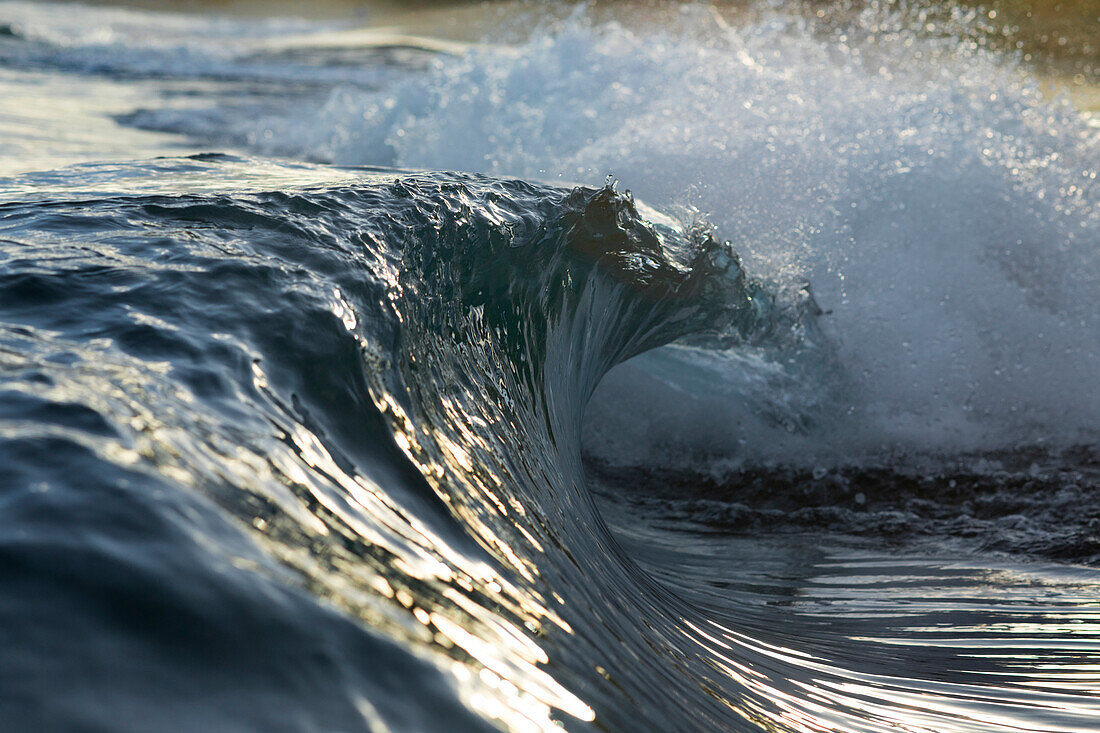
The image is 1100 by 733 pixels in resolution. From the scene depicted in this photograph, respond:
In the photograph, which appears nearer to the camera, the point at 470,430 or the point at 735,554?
the point at 470,430

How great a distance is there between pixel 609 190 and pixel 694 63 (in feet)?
10.6

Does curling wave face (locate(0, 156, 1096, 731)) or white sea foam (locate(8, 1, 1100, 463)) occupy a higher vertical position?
white sea foam (locate(8, 1, 1100, 463))

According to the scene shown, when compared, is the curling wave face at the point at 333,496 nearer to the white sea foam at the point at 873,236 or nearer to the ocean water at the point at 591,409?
the ocean water at the point at 591,409

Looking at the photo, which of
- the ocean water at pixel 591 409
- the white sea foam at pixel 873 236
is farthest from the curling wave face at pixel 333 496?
the white sea foam at pixel 873 236

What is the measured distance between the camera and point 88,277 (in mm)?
1354

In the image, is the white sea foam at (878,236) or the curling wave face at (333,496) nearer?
the curling wave face at (333,496)

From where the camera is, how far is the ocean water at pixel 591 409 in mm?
766

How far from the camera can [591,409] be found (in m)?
3.44

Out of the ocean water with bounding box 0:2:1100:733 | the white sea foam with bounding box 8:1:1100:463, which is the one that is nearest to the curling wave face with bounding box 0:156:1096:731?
the ocean water with bounding box 0:2:1100:733

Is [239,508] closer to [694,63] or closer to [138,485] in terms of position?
[138,485]

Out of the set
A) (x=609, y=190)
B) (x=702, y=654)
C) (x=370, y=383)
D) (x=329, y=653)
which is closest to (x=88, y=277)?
(x=370, y=383)

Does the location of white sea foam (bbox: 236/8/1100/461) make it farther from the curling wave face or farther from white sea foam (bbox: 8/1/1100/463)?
the curling wave face

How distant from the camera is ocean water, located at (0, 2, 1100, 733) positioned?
77cm

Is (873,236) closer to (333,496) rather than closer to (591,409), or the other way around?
(591,409)
